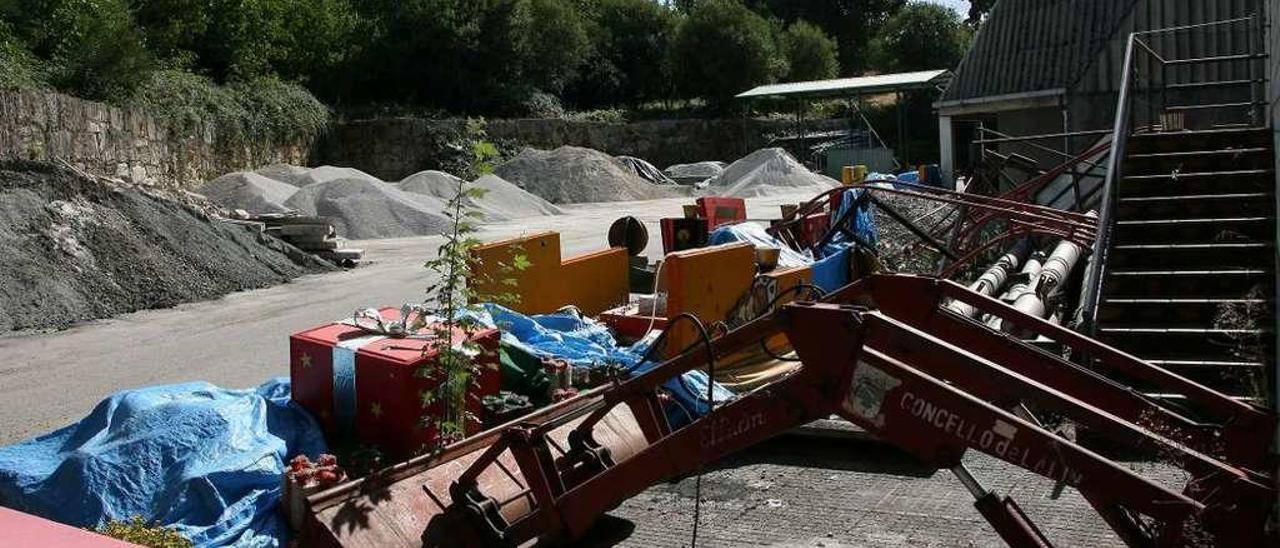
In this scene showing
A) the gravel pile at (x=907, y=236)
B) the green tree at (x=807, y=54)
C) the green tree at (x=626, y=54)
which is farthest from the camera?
the green tree at (x=807, y=54)

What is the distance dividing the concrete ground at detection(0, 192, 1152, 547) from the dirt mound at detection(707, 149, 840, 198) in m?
24.4

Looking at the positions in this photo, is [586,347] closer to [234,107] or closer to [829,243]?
[829,243]

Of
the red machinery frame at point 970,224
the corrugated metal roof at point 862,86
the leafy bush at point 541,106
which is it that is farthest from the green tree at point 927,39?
the red machinery frame at point 970,224

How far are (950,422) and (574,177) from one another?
37.6 metres

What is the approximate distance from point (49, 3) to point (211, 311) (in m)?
21.9

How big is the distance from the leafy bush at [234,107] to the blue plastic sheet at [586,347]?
2394 centimetres

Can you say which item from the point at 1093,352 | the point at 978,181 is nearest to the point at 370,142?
the point at 978,181

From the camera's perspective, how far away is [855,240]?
14.3m

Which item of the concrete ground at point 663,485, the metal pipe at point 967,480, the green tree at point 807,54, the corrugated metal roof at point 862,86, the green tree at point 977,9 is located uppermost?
the green tree at point 977,9

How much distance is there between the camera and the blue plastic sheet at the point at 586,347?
325 inches

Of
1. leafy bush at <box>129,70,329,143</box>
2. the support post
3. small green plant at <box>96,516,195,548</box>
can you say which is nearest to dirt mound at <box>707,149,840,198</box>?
the support post

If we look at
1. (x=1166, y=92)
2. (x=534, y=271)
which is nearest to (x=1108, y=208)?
(x=534, y=271)

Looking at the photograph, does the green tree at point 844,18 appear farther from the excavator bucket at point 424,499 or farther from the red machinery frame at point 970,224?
the excavator bucket at point 424,499

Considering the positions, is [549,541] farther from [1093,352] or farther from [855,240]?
[855,240]
